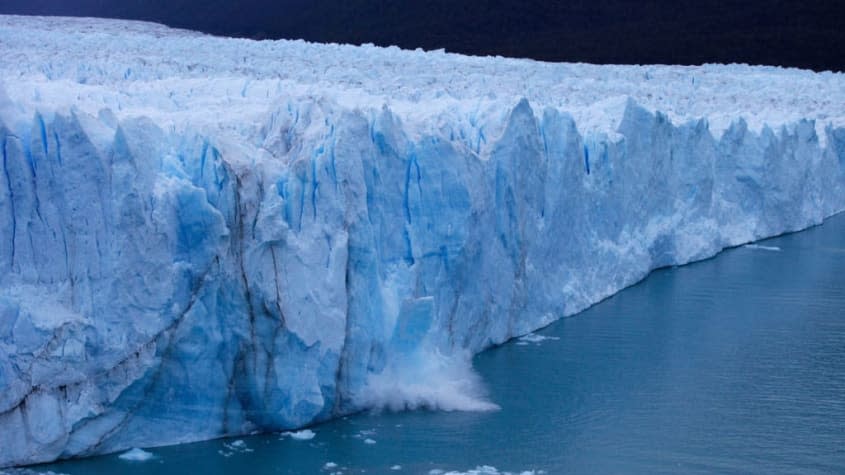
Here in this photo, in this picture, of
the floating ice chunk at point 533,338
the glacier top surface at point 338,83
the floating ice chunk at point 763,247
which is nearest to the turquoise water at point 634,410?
the floating ice chunk at point 533,338

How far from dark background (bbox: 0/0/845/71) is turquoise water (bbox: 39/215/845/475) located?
9.78m

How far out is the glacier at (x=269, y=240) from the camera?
4941mm

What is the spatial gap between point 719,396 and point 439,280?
1.77 m

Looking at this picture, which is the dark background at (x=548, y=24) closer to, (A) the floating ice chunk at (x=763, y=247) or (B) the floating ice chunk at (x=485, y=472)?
(A) the floating ice chunk at (x=763, y=247)

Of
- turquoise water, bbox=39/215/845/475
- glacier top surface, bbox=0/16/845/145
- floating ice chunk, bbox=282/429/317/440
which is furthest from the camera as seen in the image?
glacier top surface, bbox=0/16/845/145

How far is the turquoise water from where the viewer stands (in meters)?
5.33

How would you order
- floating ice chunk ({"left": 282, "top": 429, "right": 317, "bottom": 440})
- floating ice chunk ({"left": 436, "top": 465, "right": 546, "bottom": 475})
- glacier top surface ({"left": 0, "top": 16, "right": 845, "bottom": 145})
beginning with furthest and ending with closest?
1. glacier top surface ({"left": 0, "top": 16, "right": 845, "bottom": 145})
2. floating ice chunk ({"left": 282, "top": 429, "right": 317, "bottom": 440})
3. floating ice chunk ({"left": 436, "top": 465, "right": 546, "bottom": 475})

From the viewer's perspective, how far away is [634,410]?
6.18 meters

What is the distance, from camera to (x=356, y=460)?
5.28m

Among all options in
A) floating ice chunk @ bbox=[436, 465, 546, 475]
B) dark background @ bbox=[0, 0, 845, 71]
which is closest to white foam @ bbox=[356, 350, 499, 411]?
floating ice chunk @ bbox=[436, 465, 546, 475]

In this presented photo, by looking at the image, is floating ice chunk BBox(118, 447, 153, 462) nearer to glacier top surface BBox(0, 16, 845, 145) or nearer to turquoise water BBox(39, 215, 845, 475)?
turquoise water BBox(39, 215, 845, 475)

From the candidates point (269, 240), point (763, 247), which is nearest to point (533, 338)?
point (269, 240)

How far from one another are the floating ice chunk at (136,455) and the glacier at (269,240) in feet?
0.16

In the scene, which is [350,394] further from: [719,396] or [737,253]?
[737,253]
